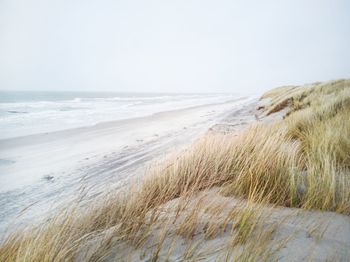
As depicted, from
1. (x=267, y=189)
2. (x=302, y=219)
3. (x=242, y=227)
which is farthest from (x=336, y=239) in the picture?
(x=267, y=189)

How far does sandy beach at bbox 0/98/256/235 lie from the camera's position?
3322 millimetres

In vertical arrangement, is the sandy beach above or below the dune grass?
below

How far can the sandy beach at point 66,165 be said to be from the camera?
332cm

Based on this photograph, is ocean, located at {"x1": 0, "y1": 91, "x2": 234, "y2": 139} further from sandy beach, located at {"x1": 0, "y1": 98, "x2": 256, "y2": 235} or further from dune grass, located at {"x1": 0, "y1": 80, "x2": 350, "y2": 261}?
dune grass, located at {"x1": 0, "y1": 80, "x2": 350, "y2": 261}

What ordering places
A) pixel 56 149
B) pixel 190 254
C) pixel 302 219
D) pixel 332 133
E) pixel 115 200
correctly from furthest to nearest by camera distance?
pixel 56 149
pixel 332 133
pixel 115 200
pixel 302 219
pixel 190 254

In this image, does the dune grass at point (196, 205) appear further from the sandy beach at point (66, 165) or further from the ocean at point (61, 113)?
the ocean at point (61, 113)

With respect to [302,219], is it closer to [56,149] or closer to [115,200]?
[115,200]

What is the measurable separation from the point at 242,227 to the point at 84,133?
8441 mm

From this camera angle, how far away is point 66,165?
16.5 feet

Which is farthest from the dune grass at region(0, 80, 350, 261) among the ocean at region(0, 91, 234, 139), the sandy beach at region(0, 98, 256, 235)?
the ocean at region(0, 91, 234, 139)

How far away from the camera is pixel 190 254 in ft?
3.65

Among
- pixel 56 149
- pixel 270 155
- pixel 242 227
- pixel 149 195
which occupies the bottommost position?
pixel 56 149

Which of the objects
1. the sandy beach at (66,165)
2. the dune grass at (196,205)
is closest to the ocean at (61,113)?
the sandy beach at (66,165)

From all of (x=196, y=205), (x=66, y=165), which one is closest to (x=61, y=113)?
(x=66, y=165)
